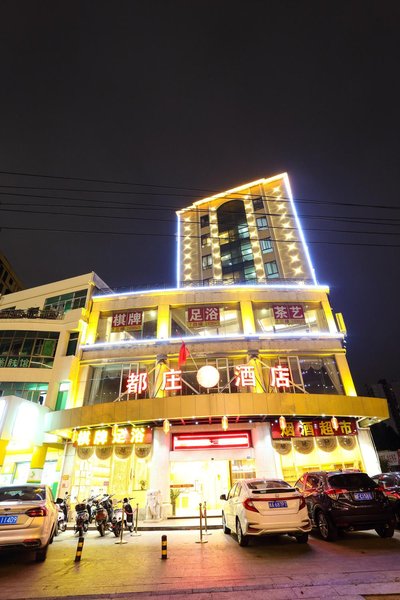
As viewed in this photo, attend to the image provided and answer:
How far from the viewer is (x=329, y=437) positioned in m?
17.6

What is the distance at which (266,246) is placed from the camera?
33.7m

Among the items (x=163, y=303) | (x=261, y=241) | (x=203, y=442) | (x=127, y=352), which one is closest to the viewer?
(x=203, y=442)

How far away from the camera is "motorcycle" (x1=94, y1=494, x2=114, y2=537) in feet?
35.2

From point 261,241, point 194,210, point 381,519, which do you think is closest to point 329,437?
point 381,519

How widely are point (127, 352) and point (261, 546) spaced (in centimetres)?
1405

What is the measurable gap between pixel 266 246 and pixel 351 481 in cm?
2757

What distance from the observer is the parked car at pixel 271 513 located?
738 cm

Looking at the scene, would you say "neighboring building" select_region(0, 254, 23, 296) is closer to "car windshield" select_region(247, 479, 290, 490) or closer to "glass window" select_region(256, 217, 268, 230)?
"glass window" select_region(256, 217, 268, 230)

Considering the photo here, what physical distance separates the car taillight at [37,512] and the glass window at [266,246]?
29553mm

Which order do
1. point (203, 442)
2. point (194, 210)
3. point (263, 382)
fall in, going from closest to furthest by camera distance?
1. point (203, 442)
2. point (263, 382)
3. point (194, 210)

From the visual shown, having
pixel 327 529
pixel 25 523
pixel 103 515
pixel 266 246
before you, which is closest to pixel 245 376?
pixel 103 515

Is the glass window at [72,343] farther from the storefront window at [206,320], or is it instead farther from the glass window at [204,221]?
the glass window at [204,221]

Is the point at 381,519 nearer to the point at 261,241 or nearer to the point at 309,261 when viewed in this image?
the point at 309,261

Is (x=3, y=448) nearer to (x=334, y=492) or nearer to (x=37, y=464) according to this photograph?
(x=37, y=464)
